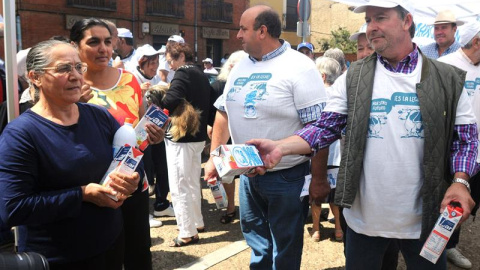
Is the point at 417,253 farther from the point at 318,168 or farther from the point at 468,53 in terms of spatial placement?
the point at 468,53

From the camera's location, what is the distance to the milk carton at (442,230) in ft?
6.29

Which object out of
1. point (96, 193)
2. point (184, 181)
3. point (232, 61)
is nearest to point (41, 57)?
point (96, 193)

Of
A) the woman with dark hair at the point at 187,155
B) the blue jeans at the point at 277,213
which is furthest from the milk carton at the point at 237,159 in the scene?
the woman with dark hair at the point at 187,155

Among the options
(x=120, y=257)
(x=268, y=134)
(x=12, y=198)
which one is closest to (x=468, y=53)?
(x=268, y=134)

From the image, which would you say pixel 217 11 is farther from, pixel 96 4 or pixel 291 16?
pixel 96 4

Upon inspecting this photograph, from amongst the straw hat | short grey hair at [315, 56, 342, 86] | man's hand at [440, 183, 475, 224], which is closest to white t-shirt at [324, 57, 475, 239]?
man's hand at [440, 183, 475, 224]

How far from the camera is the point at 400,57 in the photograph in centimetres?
220

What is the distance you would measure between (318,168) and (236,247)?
74.6 inches

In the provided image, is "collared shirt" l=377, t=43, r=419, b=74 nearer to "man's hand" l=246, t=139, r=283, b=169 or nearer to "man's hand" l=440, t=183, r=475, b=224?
"man's hand" l=440, t=183, r=475, b=224

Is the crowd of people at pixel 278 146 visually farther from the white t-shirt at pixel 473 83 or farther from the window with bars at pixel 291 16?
the window with bars at pixel 291 16

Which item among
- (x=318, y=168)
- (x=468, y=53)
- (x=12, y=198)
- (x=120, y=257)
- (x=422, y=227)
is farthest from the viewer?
(x=468, y=53)

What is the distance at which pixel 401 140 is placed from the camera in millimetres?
2121

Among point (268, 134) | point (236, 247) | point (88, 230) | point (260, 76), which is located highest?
point (260, 76)

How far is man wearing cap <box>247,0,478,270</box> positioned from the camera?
6.82 feet
